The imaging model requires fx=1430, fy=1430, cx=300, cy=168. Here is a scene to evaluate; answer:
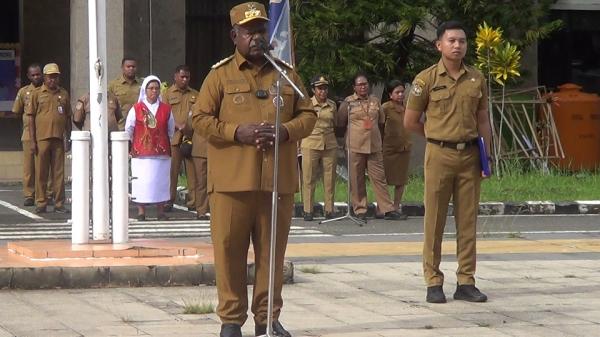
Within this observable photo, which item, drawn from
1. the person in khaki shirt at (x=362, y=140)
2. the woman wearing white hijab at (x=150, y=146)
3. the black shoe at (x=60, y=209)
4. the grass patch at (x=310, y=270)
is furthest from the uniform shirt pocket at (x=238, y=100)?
the black shoe at (x=60, y=209)

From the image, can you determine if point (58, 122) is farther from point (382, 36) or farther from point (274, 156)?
point (274, 156)

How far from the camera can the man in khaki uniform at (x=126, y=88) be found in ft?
64.7

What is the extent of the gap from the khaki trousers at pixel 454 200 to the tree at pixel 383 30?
12651mm

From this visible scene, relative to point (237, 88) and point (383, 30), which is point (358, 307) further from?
point (383, 30)

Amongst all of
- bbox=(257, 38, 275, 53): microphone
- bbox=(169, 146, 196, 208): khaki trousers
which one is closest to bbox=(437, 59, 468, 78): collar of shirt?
bbox=(257, 38, 275, 53): microphone

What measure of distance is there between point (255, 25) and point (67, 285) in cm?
372

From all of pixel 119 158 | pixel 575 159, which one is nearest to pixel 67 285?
pixel 119 158

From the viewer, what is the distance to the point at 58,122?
19.3 meters

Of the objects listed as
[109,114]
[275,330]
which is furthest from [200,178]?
[275,330]

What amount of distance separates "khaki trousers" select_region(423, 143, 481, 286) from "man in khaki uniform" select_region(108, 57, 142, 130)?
933 cm

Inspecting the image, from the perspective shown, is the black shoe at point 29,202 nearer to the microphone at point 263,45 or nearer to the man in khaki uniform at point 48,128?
the man in khaki uniform at point 48,128

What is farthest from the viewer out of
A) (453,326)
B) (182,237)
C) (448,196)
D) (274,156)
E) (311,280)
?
(182,237)

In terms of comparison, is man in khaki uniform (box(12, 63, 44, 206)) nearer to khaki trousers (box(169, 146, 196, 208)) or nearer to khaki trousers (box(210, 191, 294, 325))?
khaki trousers (box(169, 146, 196, 208))

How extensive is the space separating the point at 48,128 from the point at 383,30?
23.9 ft
